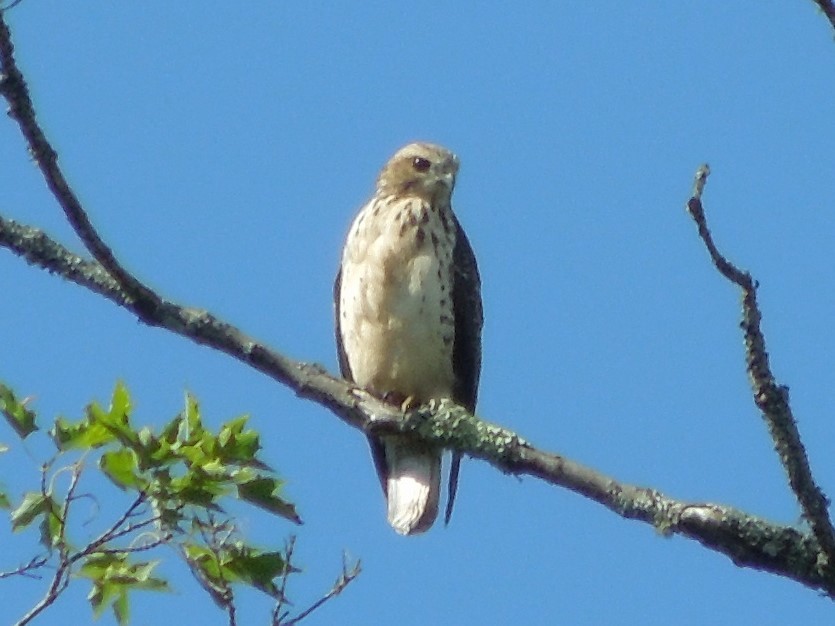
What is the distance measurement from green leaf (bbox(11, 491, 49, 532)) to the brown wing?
3.05 meters

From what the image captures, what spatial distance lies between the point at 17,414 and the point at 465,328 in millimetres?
3119

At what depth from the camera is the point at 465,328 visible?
24.0ft

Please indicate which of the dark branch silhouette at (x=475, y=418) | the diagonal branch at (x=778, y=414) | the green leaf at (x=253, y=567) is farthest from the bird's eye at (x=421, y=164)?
Answer: the diagonal branch at (x=778, y=414)

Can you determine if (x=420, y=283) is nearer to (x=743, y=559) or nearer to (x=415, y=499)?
(x=415, y=499)

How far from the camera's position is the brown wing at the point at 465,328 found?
7.29 meters

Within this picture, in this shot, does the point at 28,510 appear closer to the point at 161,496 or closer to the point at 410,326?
the point at 161,496

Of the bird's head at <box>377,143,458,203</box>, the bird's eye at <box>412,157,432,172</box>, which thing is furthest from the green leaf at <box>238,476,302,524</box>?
the bird's eye at <box>412,157,432,172</box>

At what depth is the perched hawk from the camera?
7109mm

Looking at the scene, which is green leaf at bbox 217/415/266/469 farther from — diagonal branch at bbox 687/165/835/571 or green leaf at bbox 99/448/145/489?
diagonal branch at bbox 687/165/835/571

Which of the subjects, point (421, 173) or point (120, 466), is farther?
point (421, 173)

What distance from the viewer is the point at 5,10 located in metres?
3.72

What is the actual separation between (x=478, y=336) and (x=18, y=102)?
3.77 metres

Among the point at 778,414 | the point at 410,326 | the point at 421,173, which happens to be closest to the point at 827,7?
the point at 778,414

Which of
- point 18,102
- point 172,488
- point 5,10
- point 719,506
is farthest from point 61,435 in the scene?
point 719,506
